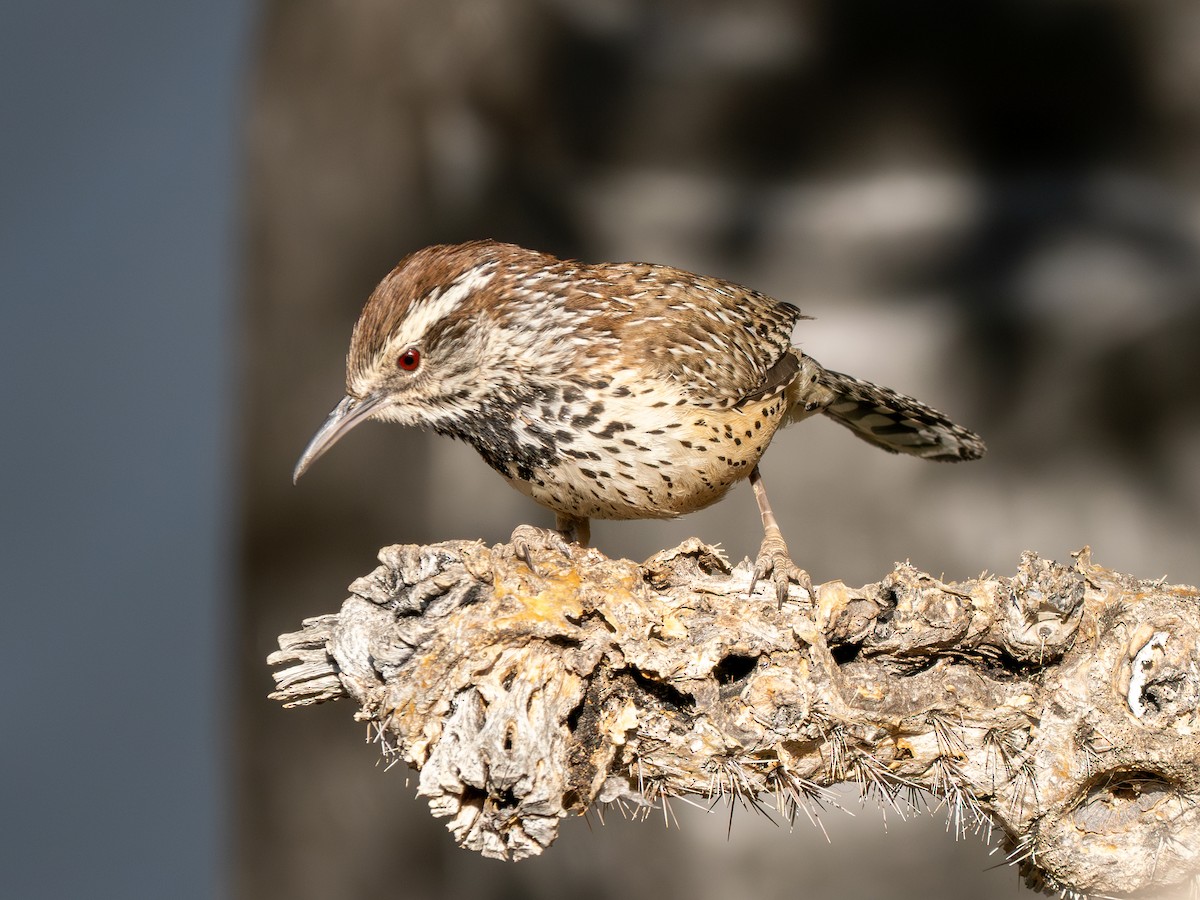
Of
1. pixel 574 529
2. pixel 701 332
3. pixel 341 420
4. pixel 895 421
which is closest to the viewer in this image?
pixel 341 420

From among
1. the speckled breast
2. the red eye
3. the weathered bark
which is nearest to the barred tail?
the speckled breast

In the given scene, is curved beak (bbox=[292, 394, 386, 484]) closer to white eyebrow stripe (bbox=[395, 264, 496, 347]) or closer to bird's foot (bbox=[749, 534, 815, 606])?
white eyebrow stripe (bbox=[395, 264, 496, 347])

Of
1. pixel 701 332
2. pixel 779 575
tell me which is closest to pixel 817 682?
pixel 779 575

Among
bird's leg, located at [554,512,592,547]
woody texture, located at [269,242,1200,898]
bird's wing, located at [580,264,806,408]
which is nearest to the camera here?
woody texture, located at [269,242,1200,898]

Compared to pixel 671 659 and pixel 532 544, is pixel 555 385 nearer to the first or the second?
pixel 532 544

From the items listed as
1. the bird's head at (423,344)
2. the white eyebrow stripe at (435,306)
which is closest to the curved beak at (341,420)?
the bird's head at (423,344)

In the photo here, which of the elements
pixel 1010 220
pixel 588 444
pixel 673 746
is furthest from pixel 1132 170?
pixel 673 746

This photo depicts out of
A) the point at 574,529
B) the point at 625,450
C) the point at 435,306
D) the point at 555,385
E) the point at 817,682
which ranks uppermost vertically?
the point at 435,306
